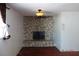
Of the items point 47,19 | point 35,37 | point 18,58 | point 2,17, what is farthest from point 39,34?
point 18,58

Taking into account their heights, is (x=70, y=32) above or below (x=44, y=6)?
below

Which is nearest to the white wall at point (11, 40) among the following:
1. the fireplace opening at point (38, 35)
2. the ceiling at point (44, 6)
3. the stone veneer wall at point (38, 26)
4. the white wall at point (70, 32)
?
the ceiling at point (44, 6)

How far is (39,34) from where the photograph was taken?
8.48 m

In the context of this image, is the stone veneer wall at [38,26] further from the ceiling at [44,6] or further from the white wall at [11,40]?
the ceiling at [44,6]

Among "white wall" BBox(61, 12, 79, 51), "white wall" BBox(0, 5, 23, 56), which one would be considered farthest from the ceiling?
"white wall" BBox(61, 12, 79, 51)

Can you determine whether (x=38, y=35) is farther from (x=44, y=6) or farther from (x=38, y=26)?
(x=44, y=6)

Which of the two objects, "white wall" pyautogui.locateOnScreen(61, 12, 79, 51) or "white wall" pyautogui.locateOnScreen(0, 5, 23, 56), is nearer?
"white wall" pyautogui.locateOnScreen(0, 5, 23, 56)

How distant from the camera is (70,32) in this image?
251 inches

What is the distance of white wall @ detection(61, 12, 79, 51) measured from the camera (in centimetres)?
630

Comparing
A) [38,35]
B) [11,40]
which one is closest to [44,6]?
[11,40]

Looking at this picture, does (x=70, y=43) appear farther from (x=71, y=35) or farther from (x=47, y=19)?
(x=47, y=19)

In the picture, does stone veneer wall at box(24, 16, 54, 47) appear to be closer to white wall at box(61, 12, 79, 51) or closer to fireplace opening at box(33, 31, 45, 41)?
fireplace opening at box(33, 31, 45, 41)

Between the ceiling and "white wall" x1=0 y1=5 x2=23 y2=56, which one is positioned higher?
the ceiling

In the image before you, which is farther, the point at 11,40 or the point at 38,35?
the point at 38,35
